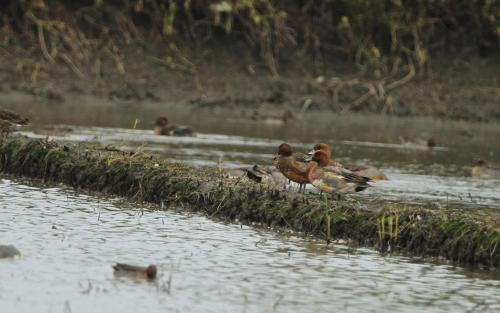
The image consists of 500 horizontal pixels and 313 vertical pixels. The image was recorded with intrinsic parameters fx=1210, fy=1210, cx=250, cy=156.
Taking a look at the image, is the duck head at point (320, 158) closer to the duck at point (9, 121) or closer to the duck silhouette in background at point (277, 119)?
the duck at point (9, 121)

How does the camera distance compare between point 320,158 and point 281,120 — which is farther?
point 281,120

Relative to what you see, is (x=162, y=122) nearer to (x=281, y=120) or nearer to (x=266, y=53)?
(x=281, y=120)

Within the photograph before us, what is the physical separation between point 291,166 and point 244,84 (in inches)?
460

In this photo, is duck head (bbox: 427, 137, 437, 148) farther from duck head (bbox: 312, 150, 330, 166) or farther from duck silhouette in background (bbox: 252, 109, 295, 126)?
duck head (bbox: 312, 150, 330, 166)

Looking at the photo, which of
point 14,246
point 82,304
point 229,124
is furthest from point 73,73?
point 82,304

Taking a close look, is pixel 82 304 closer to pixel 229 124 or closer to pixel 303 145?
pixel 303 145

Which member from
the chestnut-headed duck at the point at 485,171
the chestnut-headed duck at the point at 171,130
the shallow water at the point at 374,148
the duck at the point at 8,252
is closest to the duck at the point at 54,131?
the shallow water at the point at 374,148

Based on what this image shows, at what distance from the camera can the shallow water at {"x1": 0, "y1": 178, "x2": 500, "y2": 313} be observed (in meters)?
7.83

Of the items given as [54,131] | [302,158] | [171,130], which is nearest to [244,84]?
[171,130]

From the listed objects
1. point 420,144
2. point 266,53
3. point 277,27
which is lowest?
point 420,144

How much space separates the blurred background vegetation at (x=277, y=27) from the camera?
79.6 ft

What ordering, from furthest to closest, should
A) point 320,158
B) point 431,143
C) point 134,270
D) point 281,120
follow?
point 281,120, point 431,143, point 320,158, point 134,270

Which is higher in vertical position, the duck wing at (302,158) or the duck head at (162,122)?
the duck head at (162,122)

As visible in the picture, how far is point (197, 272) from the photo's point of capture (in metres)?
8.71
